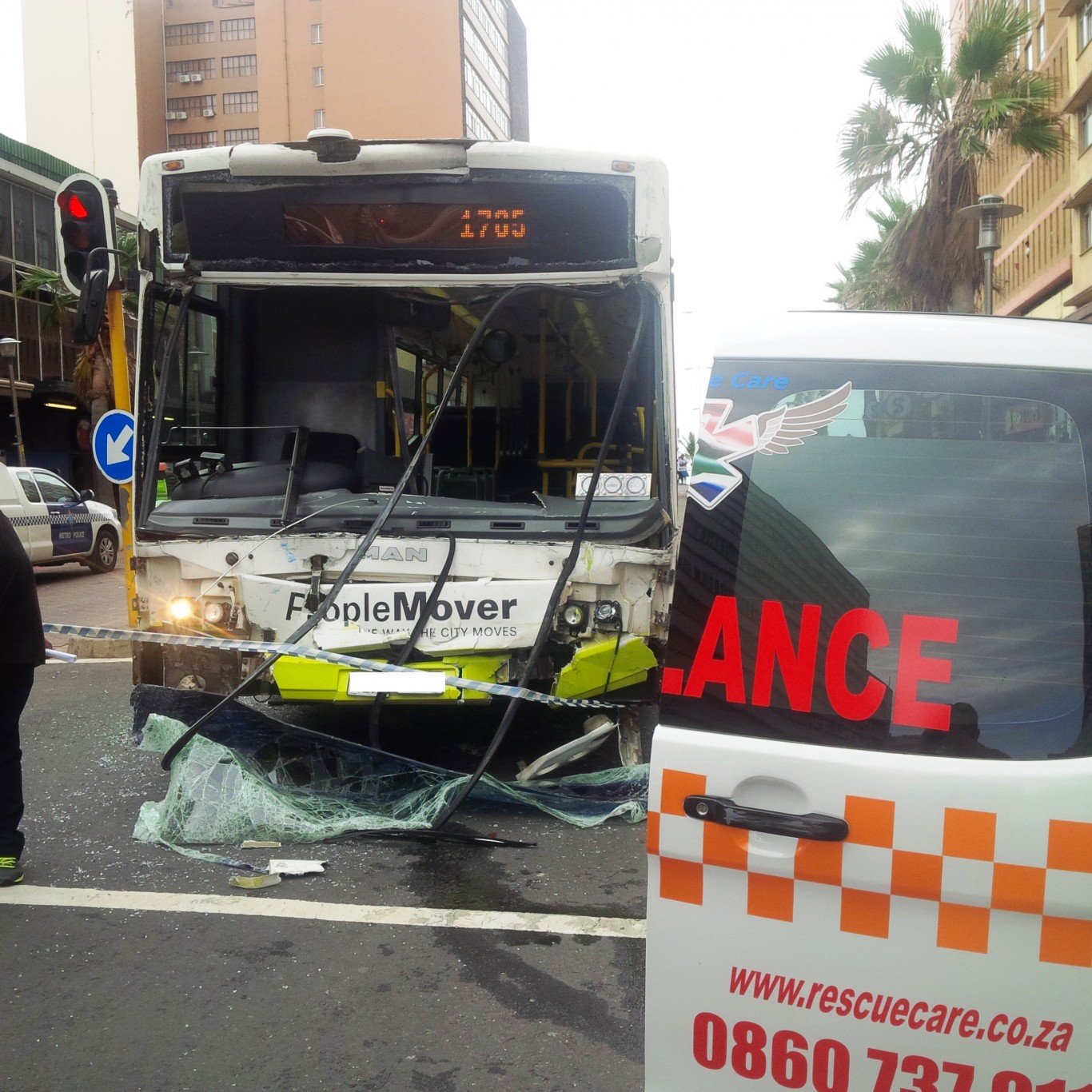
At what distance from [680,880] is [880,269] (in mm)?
21986

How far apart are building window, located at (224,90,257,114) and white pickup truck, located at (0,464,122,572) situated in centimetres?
6149

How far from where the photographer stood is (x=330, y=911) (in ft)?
14.0

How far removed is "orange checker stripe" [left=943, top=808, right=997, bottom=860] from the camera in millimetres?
1775

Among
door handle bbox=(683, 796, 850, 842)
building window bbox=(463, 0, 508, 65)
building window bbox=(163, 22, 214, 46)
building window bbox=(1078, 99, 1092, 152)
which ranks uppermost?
building window bbox=(463, 0, 508, 65)

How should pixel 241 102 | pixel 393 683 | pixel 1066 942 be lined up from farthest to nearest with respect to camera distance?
1. pixel 241 102
2. pixel 393 683
3. pixel 1066 942

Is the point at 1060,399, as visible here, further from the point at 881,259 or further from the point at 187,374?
the point at 881,259

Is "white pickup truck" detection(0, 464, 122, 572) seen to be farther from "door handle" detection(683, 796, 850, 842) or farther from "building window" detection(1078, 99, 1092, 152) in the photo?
"building window" detection(1078, 99, 1092, 152)

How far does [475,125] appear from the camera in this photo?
78.6 meters

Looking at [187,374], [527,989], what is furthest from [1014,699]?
[187,374]

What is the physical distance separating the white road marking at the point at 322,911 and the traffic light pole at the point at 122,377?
1.70 m

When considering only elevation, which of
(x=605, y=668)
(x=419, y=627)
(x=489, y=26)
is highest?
(x=489, y=26)

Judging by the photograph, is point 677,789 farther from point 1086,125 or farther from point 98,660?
point 1086,125

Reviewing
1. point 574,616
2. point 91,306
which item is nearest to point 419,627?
point 574,616

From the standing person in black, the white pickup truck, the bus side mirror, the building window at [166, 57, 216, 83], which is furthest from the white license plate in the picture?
the building window at [166, 57, 216, 83]
